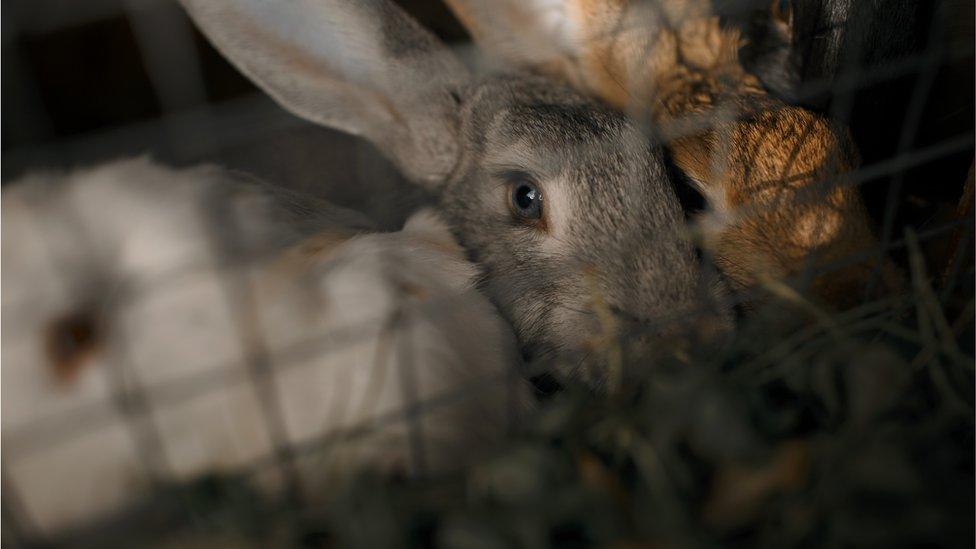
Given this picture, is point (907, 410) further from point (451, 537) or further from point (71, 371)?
point (71, 371)

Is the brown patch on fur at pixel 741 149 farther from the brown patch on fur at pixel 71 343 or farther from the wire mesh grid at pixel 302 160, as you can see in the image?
the brown patch on fur at pixel 71 343

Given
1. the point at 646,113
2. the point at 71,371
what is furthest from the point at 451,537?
the point at 646,113

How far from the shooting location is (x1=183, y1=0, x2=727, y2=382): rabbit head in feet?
3.45

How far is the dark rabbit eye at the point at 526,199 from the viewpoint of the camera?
114 cm

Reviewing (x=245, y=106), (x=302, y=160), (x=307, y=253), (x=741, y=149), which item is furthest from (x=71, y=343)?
(x=741, y=149)

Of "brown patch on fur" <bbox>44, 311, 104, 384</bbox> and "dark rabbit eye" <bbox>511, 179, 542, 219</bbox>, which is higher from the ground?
"brown patch on fur" <bbox>44, 311, 104, 384</bbox>

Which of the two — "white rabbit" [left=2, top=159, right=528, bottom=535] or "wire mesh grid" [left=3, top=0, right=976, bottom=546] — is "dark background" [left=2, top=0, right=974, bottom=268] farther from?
"white rabbit" [left=2, top=159, right=528, bottom=535]

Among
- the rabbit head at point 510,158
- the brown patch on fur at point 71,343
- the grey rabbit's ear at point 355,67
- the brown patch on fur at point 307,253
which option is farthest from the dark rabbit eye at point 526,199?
the brown patch on fur at point 71,343

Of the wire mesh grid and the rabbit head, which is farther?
the rabbit head

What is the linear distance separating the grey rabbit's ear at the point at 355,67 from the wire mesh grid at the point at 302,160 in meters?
0.05

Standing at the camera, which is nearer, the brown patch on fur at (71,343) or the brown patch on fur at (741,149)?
the brown patch on fur at (71,343)

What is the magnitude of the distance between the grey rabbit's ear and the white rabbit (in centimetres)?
39

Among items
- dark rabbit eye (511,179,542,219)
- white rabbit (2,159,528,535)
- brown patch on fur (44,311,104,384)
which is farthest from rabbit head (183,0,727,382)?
brown patch on fur (44,311,104,384)

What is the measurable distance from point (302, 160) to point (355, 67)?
16 centimetres
